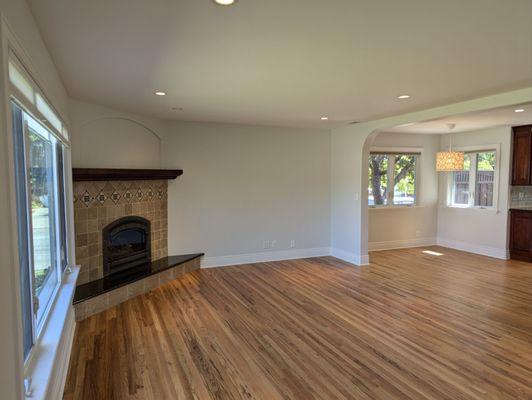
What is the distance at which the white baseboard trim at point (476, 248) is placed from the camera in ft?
21.7

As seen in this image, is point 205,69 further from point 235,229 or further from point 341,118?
point 235,229

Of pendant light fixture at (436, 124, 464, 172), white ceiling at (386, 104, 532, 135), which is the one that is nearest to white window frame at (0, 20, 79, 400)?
white ceiling at (386, 104, 532, 135)

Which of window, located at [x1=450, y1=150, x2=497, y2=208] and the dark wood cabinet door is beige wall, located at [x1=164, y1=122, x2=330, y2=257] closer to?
window, located at [x1=450, y1=150, x2=497, y2=208]

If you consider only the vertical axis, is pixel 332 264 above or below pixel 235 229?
below

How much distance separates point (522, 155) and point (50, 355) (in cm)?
750

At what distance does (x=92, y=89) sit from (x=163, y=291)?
2674 millimetres

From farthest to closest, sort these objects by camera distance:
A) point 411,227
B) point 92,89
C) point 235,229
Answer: point 411,227
point 235,229
point 92,89

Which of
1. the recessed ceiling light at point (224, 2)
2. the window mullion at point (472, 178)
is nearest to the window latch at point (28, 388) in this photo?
the recessed ceiling light at point (224, 2)

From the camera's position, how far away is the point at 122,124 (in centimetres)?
488

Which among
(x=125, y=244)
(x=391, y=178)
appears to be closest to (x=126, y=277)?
(x=125, y=244)

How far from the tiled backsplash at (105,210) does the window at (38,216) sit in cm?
62

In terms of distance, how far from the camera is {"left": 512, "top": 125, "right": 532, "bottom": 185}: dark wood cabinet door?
6.22 m

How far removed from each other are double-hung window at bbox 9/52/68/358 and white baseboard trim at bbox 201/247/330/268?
8.71 feet

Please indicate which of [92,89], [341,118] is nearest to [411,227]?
[341,118]
